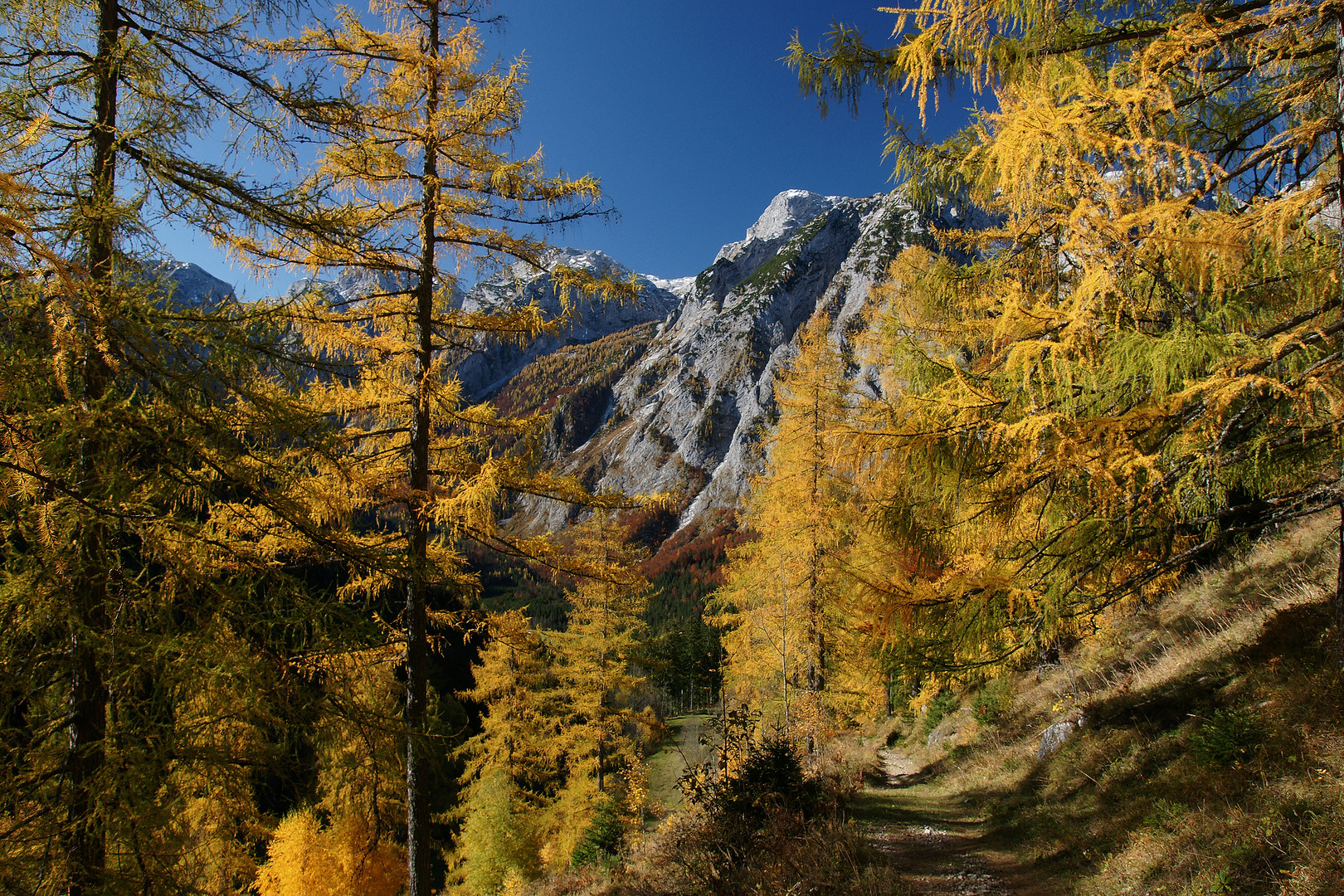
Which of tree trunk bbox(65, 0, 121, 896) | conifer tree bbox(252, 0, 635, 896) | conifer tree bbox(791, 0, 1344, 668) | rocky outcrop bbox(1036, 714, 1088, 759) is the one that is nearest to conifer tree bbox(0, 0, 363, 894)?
tree trunk bbox(65, 0, 121, 896)

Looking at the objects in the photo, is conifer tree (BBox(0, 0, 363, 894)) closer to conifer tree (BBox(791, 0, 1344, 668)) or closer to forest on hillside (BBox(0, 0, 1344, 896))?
forest on hillside (BBox(0, 0, 1344, 896))

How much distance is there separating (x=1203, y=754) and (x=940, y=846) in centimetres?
358

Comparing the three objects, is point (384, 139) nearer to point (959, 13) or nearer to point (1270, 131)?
point (959, 13)

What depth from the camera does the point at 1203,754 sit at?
5.12 m

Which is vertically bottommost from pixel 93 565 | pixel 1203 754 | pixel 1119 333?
pixel 1203 754

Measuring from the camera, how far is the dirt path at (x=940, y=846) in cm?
564

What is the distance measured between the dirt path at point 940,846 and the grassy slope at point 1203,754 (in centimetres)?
28

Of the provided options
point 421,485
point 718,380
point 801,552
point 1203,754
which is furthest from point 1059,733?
point 718,380

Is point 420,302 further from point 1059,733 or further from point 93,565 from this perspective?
point 1059,733

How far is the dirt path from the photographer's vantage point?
18.5ft

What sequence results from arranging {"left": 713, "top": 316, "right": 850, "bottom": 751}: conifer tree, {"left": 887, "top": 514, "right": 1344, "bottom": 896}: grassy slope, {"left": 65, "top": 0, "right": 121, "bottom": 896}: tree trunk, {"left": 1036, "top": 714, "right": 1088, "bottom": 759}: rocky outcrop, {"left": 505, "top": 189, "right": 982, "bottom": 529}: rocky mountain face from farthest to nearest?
{"left": 505, "top": 189, "right": 982, "bottom": 529}: rocky mountain face, {"left": 713, "top": 316, "right": 850, "bottom": 751}: conifer tree, {"left": 1036, "top": 714, "right": 1088, "bottom": 759}: rocky outcrop, {"left": 887, "top": 514, "right": 1344, "bottom": 896}: grassy slope, {"left": 65, "top": 0, "right": 121, "bottom": 896}: tree trunk

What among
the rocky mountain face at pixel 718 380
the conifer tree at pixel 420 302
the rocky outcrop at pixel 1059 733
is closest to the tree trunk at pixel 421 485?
the conifer tree at pixel 420 302

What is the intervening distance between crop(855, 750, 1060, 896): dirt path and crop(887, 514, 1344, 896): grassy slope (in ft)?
0.92

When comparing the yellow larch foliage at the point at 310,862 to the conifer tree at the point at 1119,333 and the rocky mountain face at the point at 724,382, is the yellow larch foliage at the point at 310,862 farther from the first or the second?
the rocky mountain face at the point at 724,382
